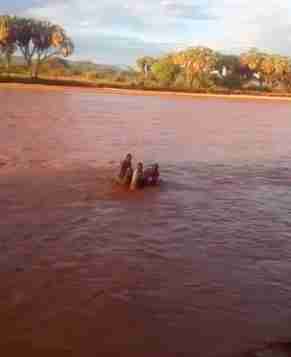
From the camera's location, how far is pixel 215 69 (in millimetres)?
87312

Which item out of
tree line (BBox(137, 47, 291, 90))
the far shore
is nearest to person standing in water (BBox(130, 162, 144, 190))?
the far shore

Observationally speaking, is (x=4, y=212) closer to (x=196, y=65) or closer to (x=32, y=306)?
(x=32, y=306)

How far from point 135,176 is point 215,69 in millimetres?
76637

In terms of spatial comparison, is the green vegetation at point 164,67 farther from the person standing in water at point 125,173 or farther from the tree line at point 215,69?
the person standing in water at point 125,173

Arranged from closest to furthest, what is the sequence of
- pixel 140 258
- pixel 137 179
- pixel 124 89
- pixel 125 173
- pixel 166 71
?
pixel 140 258
pixel 137 179
pixel 125 173
pixel 124 89
pixel 166 71

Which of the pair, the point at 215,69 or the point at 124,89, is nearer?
the point at 124,89

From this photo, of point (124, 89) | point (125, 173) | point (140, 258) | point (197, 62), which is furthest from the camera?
point (197, 62)

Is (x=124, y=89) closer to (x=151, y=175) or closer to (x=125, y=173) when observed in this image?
(x=151, y=175)

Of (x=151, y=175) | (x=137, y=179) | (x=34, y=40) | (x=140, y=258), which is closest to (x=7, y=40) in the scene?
(x=34, y=40)

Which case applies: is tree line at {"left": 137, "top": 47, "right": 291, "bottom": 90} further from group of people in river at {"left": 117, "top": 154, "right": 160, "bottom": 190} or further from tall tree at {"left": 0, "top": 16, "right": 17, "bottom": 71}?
group of people in river at {"left": 117, "top": 154, "right": 160, "bottom": 190}

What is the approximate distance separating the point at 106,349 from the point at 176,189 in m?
8.52

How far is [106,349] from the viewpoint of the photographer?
584cm

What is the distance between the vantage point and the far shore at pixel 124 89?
6016 centimetres

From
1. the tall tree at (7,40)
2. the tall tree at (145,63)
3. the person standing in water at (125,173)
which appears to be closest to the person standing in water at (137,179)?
the person standing in water at (125,173)
